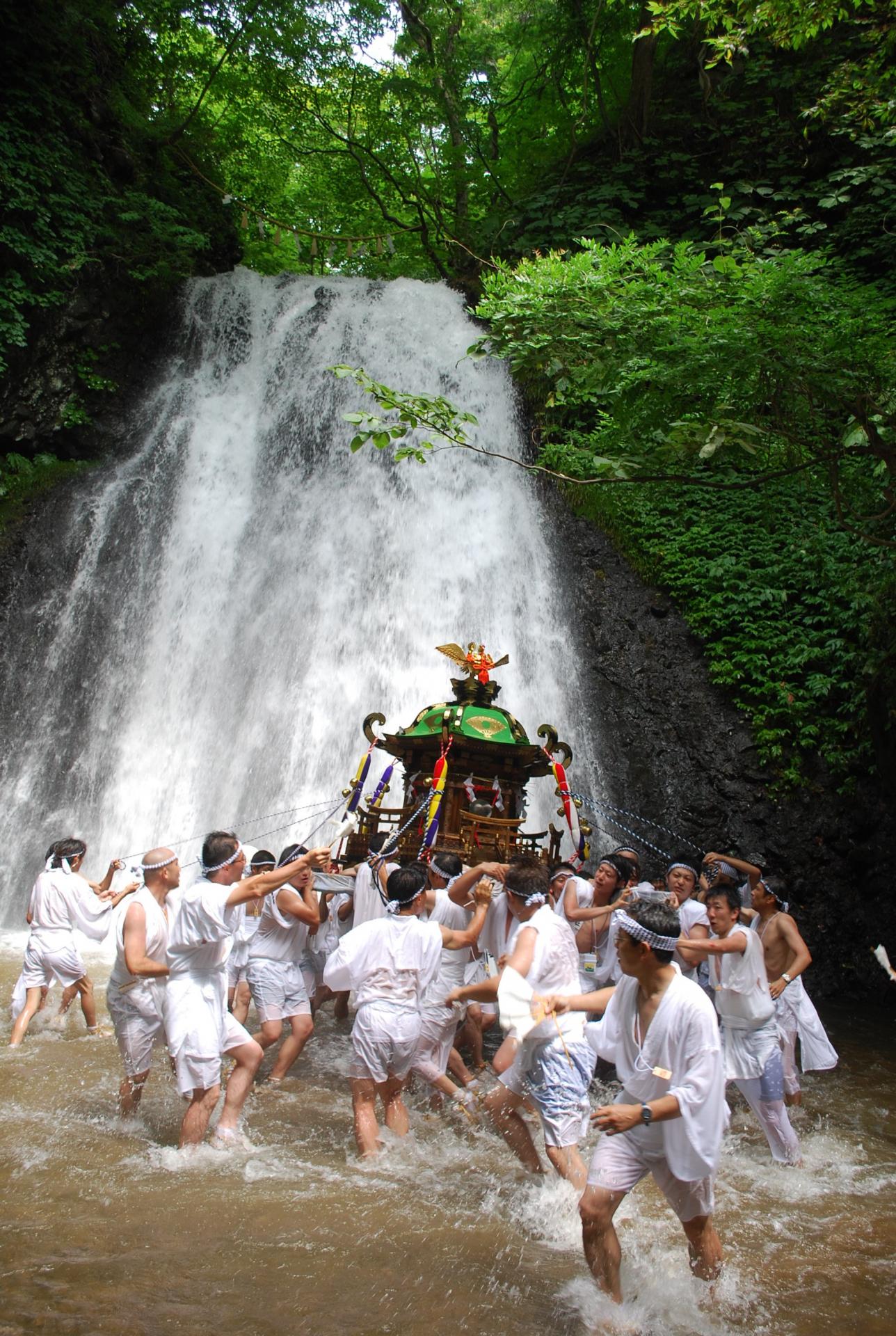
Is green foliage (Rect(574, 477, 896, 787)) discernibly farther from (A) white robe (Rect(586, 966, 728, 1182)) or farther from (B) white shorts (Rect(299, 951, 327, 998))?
(A) white robe (Rect(586, 966, 728, 1182))

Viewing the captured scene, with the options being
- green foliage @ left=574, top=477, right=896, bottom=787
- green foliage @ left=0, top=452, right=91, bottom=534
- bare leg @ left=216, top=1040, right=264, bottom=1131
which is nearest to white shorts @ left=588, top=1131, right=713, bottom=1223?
bare leg @ left=216, top=1040, right=264, bottom=1131

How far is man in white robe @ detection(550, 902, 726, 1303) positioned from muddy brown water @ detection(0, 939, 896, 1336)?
0.25m

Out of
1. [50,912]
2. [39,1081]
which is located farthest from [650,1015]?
[50,912]

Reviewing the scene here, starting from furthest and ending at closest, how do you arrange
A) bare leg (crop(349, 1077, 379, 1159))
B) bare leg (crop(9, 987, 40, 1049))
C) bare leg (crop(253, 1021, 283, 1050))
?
bare leg (crop(9, 987, 40, 1049))
bare leg (crop(253, 1021, 283, 1050))
bare leg (crop(349, 1077, 379, 1159))

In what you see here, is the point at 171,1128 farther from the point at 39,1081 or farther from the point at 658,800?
the point at 658,800

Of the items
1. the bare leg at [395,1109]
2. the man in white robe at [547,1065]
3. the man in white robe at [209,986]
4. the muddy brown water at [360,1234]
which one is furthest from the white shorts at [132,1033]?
the man in white robe at [547,1065]

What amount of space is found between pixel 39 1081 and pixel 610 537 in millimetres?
12577

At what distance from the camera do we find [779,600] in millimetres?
14109

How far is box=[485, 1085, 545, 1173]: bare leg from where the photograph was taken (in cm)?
465

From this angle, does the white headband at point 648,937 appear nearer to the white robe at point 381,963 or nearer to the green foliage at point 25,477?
the white robe at point 381,963

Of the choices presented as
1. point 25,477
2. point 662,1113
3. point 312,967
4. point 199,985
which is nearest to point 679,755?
point 312,967

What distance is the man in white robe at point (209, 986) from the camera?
15.3ft

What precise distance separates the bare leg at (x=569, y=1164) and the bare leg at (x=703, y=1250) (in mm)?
858

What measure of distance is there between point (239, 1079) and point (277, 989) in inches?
42.1
